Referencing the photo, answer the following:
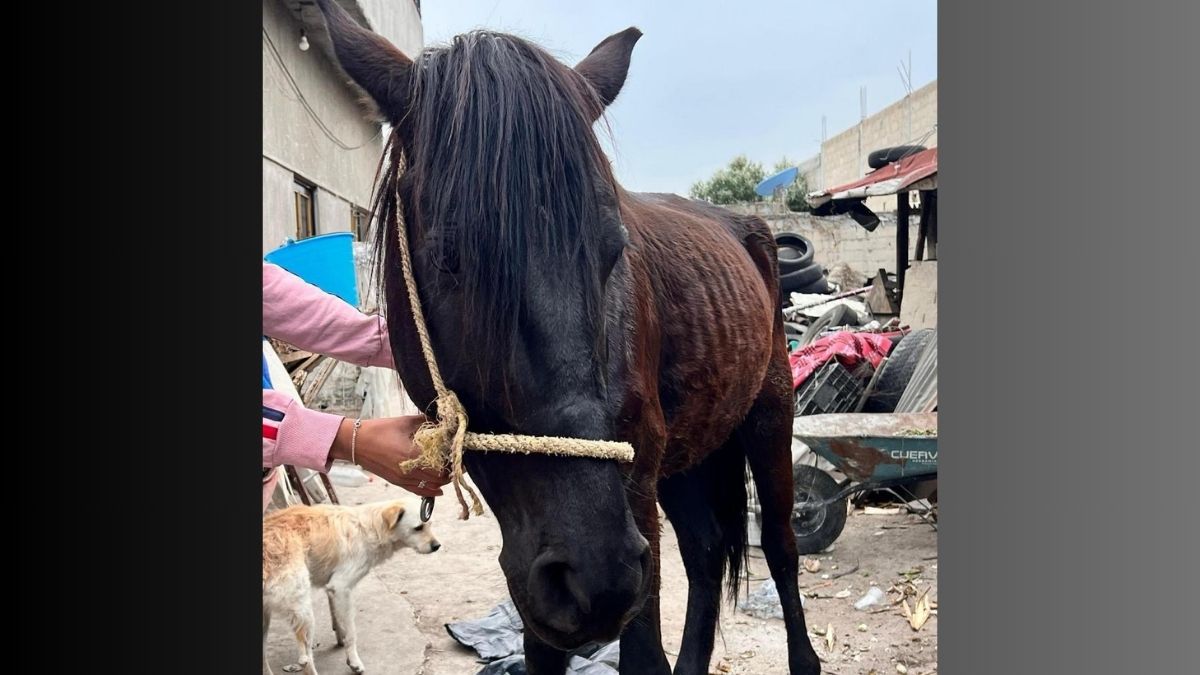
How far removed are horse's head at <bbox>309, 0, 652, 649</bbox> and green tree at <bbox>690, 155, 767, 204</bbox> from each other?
25113 mm

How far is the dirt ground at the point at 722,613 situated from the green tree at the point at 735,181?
22.1 meters

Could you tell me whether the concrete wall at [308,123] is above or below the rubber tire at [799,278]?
above

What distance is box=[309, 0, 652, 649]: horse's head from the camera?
1.12m

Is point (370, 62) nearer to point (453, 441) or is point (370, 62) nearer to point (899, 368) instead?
point (453, 441)

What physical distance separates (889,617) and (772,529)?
1.29 metres

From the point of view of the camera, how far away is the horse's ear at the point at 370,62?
139 cm

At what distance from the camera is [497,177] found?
1.19 metres

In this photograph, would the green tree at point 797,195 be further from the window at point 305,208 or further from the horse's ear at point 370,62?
the horse's ear at point 370,62

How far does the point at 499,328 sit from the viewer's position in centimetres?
114

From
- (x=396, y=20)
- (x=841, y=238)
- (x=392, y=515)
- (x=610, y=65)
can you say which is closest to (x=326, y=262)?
(x=392, y=515)

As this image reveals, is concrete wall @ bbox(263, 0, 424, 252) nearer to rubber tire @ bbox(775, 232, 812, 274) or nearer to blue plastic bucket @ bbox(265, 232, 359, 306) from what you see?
blue plastic bucket @ bbox(265, 232, 359, 306)

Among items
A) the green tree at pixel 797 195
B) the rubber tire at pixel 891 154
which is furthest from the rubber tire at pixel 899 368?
the green tree at pixel 797 195

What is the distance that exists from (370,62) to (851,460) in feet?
11.6
